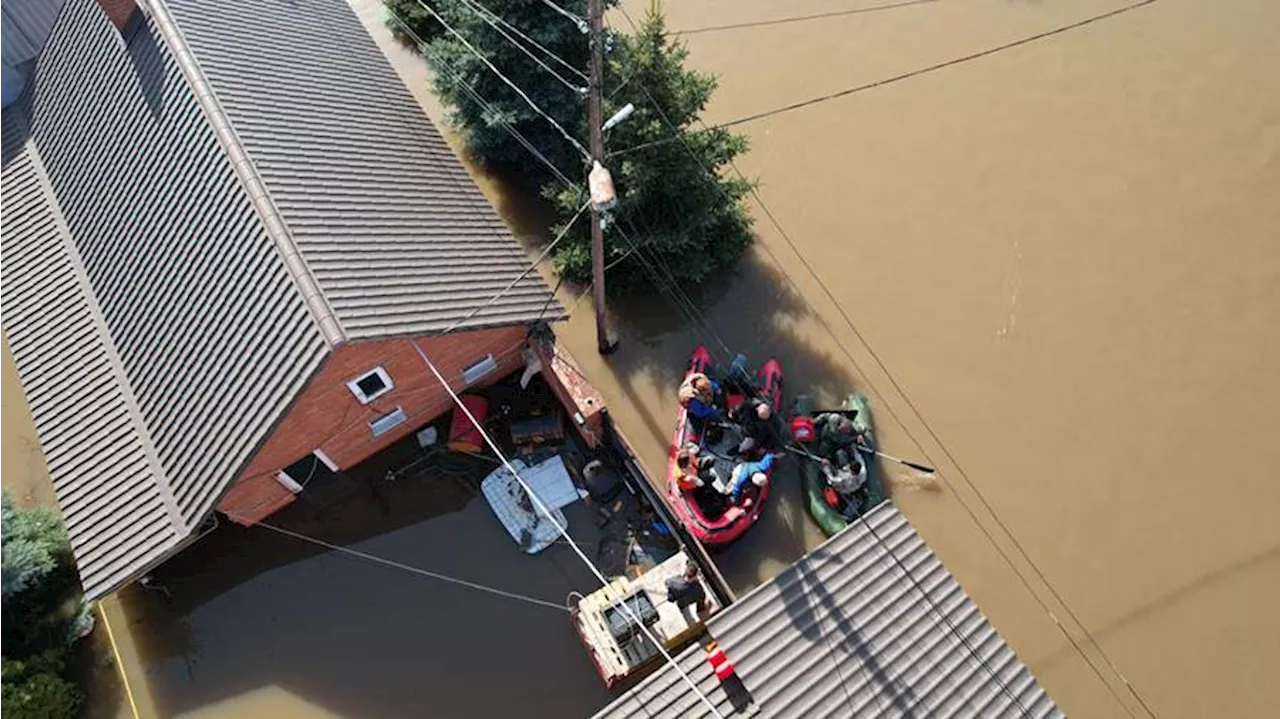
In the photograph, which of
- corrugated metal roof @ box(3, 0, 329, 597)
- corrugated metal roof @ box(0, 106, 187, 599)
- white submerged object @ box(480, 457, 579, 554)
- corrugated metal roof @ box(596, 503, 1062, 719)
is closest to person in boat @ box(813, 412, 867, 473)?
corrugated metal roof @ box(596, 503, 1062, 719)

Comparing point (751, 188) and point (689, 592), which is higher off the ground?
point (751, 188)

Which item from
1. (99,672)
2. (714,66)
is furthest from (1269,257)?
(99,672)

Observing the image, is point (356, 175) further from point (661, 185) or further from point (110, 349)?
point (661, 185)

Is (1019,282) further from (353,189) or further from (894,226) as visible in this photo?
(353,189)

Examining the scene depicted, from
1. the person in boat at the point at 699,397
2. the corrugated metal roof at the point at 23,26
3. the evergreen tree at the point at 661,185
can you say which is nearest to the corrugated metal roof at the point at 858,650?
the person in boat at the point at 699,397

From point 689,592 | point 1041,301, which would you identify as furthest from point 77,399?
point 1041,301

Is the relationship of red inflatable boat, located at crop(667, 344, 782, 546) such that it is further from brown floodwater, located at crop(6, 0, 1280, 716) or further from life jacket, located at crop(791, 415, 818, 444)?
brown floodwater, located at crop(6, 0, 1280, 716)
